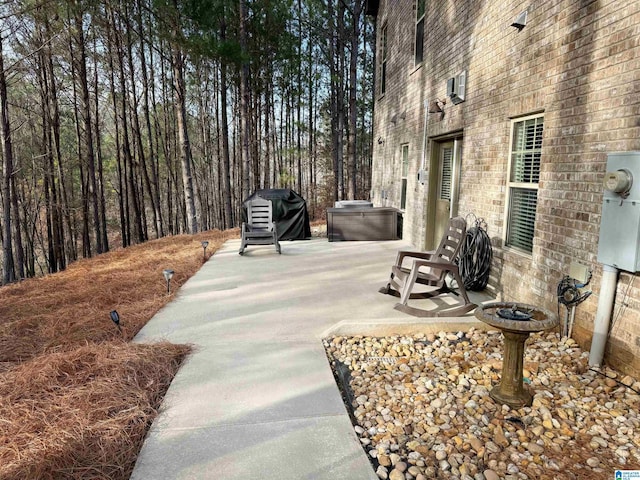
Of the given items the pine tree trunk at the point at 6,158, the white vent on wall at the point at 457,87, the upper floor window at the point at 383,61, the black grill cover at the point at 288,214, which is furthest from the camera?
the upper floor window at the point at 383,61

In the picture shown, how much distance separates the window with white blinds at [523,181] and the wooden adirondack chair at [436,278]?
20.4 inches

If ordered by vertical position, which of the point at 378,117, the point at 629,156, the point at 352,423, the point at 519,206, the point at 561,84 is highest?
the point at 378,117

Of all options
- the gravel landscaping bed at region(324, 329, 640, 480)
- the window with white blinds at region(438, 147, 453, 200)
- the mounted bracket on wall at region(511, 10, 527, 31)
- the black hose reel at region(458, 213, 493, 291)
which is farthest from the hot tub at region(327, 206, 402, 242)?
the gravel landscaping bed at region(324, 329, 640, 480)

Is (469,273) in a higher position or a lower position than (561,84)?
lower

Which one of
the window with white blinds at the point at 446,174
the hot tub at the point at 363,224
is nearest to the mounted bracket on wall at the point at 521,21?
the window with white blinds at the point at 446,174

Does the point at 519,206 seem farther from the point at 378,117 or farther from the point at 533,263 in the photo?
the point at 378,117

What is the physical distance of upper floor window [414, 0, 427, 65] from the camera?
272 inches

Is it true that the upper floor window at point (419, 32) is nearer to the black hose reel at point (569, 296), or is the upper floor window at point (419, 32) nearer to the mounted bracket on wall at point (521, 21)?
the mounted bracket on wall at point (521, 21)

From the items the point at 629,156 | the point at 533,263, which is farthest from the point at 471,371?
the point at 629,156

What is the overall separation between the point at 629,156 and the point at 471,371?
1.63 metres

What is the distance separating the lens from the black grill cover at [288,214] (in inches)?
337

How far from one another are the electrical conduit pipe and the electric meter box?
9cm

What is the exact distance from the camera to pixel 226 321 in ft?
11.8

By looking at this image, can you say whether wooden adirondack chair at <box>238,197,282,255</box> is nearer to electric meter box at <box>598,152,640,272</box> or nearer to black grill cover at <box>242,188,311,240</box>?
black grill cover at <box>242,188,311,240</box>
